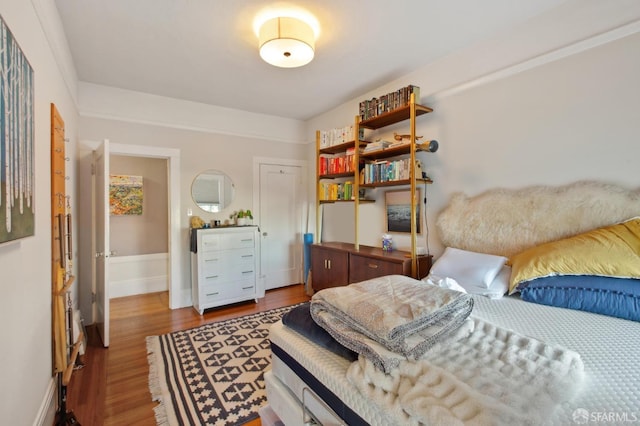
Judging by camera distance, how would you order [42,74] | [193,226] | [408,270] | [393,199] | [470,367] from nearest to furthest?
[470,367] < [42,74] < [408,270] < [393,199] < [193,226]

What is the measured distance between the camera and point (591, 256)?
161cm

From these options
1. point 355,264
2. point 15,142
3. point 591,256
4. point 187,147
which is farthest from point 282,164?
point 591,256

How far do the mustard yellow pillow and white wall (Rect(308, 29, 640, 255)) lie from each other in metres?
0.43

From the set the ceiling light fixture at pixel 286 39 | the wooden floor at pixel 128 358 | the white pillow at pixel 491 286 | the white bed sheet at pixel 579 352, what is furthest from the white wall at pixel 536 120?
the wooden floor at pixel 128 358

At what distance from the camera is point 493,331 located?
1141 mm

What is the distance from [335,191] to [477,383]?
10.1 feet

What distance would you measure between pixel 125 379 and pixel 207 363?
0.58 m

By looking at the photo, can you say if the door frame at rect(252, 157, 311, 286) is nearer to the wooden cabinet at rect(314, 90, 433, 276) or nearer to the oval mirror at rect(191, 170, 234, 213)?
the oval mirror at rect(191, 170, 234, 213)

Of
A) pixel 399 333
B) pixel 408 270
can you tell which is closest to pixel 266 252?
pixel 408 270

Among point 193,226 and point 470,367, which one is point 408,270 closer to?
point 470,367

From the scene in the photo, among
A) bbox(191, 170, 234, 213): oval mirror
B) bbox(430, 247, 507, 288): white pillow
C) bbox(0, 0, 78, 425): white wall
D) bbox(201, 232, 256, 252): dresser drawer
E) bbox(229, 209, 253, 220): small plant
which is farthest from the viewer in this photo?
bbox(229, 209, 253, 220): small plant

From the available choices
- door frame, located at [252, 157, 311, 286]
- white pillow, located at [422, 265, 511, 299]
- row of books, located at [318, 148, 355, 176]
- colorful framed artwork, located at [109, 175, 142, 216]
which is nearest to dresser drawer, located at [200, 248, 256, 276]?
door frame, located at [252, 157, 311, 286]

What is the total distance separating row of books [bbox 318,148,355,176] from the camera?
3.50 m

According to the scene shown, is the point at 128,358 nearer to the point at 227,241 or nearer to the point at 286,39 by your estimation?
the point at 227,241
